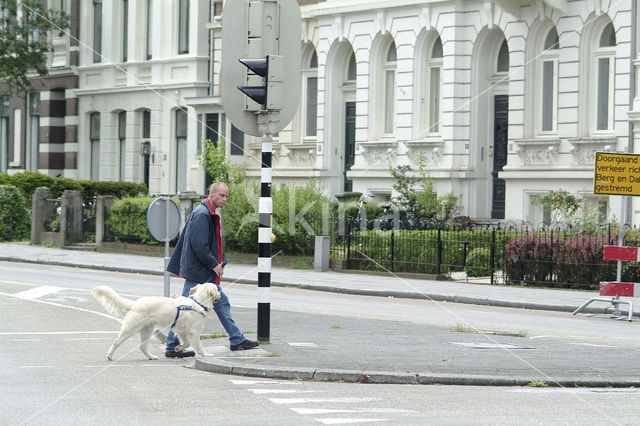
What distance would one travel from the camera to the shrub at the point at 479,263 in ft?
75.5

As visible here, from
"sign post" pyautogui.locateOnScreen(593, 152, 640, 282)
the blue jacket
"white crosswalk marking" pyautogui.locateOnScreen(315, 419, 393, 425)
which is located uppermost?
"sign post" pyautogui.locateOnScreen(593, 152, 640, 282)

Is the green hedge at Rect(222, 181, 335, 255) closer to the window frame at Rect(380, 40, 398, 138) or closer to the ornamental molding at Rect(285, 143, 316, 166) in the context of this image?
the window frame at Rect(380, 40, 398, 138)

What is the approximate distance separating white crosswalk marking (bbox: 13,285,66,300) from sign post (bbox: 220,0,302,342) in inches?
306

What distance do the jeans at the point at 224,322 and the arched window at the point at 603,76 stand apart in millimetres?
17588

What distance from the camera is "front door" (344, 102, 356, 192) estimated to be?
34.8 metres

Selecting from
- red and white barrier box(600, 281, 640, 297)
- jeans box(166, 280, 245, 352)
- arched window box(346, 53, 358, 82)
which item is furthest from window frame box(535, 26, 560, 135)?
jeans box(166, 280, 245, 352)

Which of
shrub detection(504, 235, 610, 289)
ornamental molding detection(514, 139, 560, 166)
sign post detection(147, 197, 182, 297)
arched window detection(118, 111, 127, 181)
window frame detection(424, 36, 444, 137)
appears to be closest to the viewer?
sign post detection(147, 197, 182, 297)

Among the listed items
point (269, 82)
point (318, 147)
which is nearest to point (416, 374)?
point (269, 82)

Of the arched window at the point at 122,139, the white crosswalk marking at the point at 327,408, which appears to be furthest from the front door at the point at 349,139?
the white crosswalk marking at the point at 327,408

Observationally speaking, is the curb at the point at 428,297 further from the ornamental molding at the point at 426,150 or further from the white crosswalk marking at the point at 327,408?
the white crosswalk marking at the point at 327,408

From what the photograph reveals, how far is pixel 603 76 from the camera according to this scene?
27.5 meters

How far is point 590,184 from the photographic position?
27016 mm

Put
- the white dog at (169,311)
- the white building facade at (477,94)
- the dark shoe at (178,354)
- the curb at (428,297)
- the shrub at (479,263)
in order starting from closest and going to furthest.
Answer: the white dog at (169,311) → the dark shoe at (178,354) → the curb at (428,297) → the shrub at (479,263) → the white building facade at (477,94)

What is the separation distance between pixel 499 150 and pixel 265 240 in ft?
63.2
